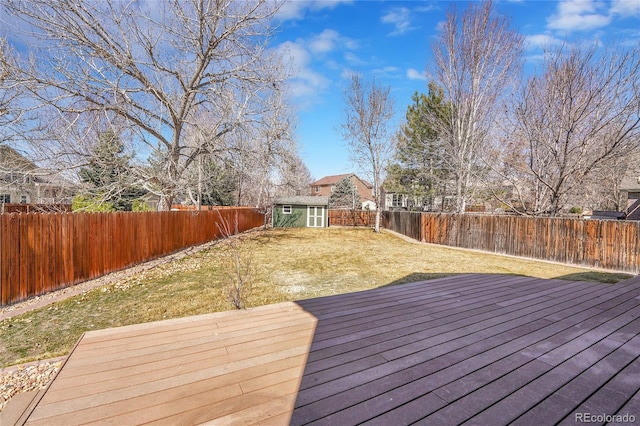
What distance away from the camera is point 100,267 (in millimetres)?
6453

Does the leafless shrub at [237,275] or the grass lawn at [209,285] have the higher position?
the leafless shrub at [237,275]

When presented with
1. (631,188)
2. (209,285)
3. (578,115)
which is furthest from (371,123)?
(209,285)

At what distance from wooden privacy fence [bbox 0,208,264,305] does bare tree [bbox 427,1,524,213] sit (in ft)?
39.3

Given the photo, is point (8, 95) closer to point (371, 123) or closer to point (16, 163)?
point (16, 163)

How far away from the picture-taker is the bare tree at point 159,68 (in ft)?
24.1

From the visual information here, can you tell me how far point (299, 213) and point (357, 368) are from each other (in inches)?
818

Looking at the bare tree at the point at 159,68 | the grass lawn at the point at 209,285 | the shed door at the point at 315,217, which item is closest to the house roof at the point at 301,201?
the shed door at the point at 315,217

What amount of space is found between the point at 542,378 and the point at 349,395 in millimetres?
1273

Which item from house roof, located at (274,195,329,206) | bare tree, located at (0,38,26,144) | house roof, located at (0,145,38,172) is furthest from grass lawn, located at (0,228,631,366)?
house roof, located at (274,195,329,206)

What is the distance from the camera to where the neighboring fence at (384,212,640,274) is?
26.6 feet

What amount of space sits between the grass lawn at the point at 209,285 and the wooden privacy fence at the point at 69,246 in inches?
30.1

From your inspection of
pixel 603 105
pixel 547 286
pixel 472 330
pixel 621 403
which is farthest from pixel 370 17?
pixel 621 403

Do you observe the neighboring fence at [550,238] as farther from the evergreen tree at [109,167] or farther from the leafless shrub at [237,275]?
the evergreen tree at [109,167]

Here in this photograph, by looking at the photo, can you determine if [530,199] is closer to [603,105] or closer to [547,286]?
[603,105]
